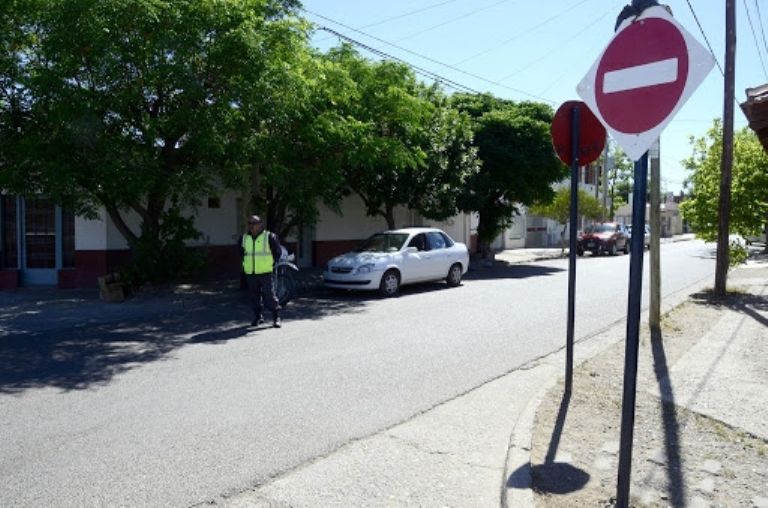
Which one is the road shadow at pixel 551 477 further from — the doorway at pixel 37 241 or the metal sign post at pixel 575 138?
the doorway at pixel 37 241

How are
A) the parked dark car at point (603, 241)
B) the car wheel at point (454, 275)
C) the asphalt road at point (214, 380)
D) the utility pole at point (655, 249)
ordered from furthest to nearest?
the parked dark car at point (603, 241) < the car wheel at point (454, 275) < the utility pole at point (655, 249) < the asphalt road at point (214, 380)

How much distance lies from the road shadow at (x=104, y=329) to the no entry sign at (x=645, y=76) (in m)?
5.74

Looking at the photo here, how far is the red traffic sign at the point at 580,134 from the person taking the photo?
18.3ft

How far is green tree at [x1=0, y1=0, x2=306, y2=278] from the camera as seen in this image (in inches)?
420

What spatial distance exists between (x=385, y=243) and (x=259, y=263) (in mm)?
5468

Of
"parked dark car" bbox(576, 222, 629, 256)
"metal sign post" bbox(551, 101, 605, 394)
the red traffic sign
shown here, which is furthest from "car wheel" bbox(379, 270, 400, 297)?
"parked dark car" bbox(576, 222, 629, 256)

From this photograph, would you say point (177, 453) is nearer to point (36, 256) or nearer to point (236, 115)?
point (236, 115)

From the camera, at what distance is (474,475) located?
14.5 feet

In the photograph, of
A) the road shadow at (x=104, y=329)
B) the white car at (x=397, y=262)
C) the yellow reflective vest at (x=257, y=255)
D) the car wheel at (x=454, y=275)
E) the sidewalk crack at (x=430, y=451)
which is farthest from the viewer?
the car wheel at (x=454, y=275)

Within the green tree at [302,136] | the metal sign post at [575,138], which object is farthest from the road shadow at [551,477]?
the green tree at [302,136]

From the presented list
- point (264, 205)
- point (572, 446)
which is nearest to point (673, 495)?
point (572, 446)

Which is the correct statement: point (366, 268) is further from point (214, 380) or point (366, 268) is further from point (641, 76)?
point (641, 76)

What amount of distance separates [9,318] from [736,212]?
1501 cm

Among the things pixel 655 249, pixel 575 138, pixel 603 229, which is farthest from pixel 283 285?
pixel 603 229
